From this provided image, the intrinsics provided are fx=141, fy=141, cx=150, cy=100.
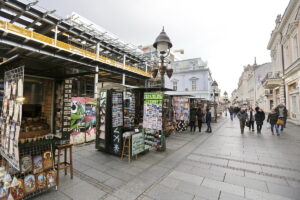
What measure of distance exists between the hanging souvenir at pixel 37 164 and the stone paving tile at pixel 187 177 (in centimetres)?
296

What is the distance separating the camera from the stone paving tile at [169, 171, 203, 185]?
3.47 meters

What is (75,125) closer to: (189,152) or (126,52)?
(189,152)

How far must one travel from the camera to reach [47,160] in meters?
2.88

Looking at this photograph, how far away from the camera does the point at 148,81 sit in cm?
2061

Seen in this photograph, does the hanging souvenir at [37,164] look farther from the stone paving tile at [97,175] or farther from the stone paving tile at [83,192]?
the stone paving tile at [97,175]

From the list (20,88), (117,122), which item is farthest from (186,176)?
(20,88)

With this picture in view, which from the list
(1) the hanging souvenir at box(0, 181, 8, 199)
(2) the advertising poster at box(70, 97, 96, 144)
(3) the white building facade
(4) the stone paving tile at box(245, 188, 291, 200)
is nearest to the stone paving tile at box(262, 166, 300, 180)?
(4) the stone paving tile at box(245, 188, 291, 200)

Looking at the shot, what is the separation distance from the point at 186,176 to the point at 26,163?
3.53 meters

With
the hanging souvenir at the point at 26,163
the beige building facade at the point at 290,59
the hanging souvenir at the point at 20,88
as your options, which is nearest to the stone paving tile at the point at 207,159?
the hanging souvenir at the point at 26,163

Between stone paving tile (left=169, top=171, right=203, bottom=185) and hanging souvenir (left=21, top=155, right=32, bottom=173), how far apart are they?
3.12 metres

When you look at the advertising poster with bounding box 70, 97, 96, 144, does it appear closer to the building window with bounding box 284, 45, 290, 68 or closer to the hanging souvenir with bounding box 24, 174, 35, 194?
the hanging souvenir with bounding box 24, 174, 35, 194

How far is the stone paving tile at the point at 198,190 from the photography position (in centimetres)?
290

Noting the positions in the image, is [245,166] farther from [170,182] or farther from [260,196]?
[170,182]

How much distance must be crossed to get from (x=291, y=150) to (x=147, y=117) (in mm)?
6270
